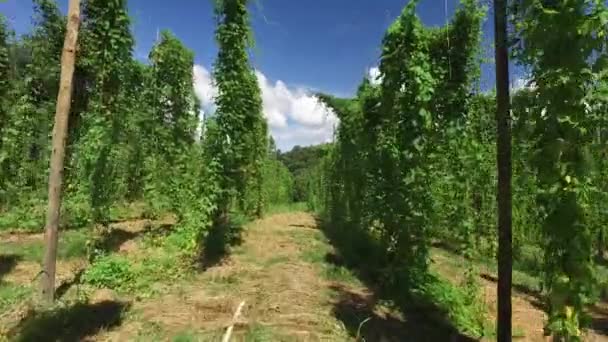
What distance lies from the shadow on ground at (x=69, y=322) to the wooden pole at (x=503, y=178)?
20.5 ft

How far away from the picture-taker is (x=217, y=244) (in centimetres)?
1412

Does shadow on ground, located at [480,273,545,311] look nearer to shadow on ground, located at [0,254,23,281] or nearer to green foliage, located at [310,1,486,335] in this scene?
green foliage, located at [310,1,486,335]

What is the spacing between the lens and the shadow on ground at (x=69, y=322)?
7.98m

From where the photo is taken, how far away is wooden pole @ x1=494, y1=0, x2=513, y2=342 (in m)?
8.03

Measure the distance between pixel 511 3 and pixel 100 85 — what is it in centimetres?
898

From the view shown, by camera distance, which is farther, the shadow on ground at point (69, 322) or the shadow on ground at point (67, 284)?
the shadow on ground at point (67, 284)

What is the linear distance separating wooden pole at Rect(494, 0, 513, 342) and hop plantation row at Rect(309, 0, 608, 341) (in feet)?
1.13

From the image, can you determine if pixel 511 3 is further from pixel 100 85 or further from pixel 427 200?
pixel 100 85

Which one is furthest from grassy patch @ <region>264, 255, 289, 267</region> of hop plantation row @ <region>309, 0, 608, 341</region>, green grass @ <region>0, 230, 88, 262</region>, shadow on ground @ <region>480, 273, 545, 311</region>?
shadow on ground @ <region>480, 273, 545, 311</region>

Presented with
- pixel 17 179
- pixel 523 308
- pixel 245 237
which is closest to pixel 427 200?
pixel 523 308

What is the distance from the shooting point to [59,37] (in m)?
16.9

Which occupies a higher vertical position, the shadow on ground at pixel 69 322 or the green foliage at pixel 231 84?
the green foliage at pixel 231 84

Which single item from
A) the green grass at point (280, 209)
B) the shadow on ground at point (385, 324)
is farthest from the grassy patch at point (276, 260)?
the green grass at point (280, 209)

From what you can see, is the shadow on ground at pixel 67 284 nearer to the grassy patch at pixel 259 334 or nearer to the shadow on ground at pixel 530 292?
the grassy patch at pixel 259 334
